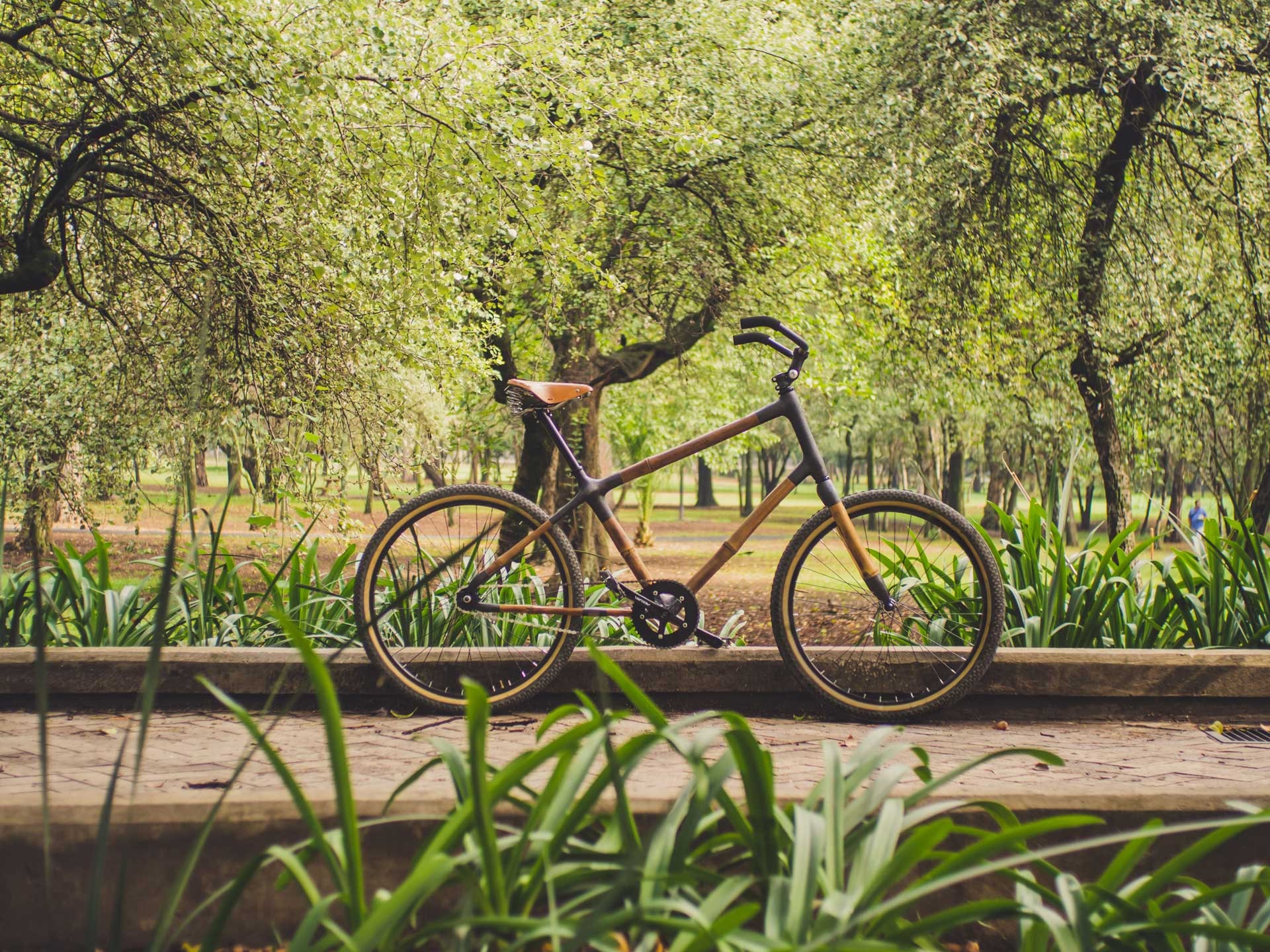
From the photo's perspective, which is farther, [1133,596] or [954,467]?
[954,467]

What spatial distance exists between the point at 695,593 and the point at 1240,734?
2.17m

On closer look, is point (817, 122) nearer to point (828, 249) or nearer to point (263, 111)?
point (828, 249)

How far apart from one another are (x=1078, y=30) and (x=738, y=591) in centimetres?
1038

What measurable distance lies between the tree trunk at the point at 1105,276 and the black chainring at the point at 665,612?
7168 millimetres

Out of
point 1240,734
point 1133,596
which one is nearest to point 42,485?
point 1133,596

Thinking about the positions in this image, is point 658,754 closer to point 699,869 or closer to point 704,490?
point 699,869

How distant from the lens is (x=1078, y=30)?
944cm

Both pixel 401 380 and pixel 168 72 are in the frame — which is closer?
pixel 168 72

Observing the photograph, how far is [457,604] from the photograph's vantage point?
14.3 feet

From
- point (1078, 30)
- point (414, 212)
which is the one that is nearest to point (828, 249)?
point (1078, 30)

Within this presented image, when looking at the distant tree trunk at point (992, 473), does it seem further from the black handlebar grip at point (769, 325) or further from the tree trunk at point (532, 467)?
the black handlebar grip at point (769, 325)

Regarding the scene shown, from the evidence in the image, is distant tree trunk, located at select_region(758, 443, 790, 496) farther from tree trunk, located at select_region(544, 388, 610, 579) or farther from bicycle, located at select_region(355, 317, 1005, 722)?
bicycle, located at select_region(355, 317, 1005, 722)

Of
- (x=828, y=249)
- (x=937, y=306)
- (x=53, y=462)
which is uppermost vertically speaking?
(x=828, y=249)

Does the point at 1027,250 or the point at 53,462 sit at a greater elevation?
the point at 1027,250
